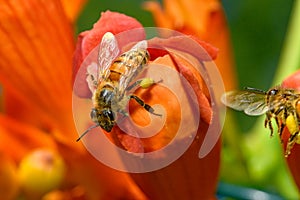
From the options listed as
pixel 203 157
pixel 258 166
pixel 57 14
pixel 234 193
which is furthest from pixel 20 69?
pixel 258 166

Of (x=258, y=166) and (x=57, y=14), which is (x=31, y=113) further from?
(x=258, y=166)

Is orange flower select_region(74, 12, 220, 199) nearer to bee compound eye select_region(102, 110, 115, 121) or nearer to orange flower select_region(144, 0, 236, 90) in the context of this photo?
bee compound eye select_region(102, 110, 115, 121)

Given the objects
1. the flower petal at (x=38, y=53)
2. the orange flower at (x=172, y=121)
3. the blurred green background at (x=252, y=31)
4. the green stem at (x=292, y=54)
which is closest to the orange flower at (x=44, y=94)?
the flower petal at (x=38, y=53)

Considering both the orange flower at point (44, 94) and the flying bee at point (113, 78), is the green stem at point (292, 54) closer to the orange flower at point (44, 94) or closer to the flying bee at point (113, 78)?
the orange flower at point (44, 94)

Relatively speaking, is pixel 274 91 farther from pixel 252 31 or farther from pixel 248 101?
pixel 252 31

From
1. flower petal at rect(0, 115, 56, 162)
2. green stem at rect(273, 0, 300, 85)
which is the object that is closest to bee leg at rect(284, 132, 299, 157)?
flower petal at rect(0, 115, 56, 162)
